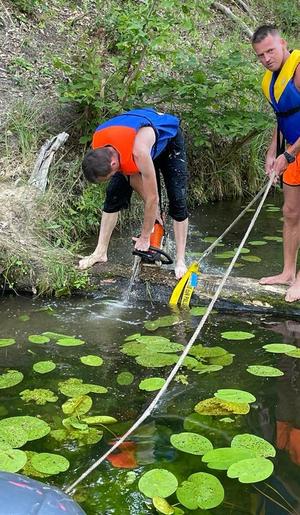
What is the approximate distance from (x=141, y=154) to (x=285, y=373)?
1511 millimetres

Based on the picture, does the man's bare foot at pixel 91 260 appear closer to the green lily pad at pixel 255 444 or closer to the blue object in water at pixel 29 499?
the green lily pad at pixel 255 444

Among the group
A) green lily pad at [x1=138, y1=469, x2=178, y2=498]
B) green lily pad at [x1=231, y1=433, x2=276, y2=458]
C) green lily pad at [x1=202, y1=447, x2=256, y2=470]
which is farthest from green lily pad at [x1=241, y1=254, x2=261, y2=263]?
green lily pad at [x1=138, y1=469, x2=178, y2=498]

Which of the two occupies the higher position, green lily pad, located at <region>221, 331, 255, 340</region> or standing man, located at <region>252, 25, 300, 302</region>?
standing man, located at <region>252, 25, 300, 302</region>

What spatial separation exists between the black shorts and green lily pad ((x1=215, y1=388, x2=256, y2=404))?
1.69 metres

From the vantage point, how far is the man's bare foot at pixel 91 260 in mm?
4395

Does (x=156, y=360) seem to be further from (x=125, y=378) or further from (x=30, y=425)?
(x=30, y=425)

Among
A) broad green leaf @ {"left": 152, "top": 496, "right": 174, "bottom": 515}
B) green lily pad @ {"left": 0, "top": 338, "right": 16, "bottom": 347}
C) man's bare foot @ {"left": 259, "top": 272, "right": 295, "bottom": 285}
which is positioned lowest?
broad green leaf @ {"left": 152, "top": 496, "right": 174, "bottom": 515}

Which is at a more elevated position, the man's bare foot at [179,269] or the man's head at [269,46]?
the man's head at [269,46]

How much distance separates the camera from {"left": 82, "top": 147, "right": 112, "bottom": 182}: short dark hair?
11.7 feet

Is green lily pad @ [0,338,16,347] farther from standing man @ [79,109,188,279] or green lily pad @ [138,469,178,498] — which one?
green lily pad @ [138,469,178,498]

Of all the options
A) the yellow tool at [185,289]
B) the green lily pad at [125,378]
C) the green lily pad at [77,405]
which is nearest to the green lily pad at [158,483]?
the green lily pad at [77,405]

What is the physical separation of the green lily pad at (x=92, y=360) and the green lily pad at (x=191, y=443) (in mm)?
777

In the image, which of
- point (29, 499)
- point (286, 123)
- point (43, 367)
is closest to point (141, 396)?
point (43, 367)

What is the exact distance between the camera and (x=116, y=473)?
2418 mm
